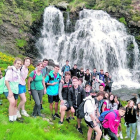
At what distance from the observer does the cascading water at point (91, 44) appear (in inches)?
764

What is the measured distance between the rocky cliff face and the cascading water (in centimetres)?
125

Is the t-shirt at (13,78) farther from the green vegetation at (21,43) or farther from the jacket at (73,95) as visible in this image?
the green vegetation at (21,43)

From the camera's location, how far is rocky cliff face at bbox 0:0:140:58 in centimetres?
1794

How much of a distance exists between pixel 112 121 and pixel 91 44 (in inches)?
636

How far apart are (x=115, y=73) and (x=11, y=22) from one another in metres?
14.1

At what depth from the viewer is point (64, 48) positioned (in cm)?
2047

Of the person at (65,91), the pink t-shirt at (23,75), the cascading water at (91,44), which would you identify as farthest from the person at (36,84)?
the cascading water at (91,44)

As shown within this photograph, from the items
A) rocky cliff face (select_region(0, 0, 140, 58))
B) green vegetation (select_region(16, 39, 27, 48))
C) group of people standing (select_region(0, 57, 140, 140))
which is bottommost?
group of people standing (select_region(0, 57, 140, 140))

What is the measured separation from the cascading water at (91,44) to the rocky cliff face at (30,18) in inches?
49.1

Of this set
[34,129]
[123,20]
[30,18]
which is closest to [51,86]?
[34,129]

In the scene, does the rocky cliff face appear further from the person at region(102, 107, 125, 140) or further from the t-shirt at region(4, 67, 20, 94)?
the person at region(102, 107, 125, 140)

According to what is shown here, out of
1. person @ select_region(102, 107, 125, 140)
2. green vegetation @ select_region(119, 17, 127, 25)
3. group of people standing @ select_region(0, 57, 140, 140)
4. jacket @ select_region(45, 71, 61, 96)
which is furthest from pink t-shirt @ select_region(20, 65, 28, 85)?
green vegetation @ select_region(119, 17, 127, 25)

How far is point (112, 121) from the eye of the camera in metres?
4.35

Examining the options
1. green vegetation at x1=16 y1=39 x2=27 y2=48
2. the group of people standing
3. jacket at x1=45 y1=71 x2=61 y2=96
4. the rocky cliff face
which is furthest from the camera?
green vegetation at x1=16 y1=39 x2=27 y2=48
